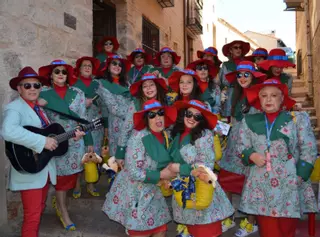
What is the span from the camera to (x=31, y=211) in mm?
3162

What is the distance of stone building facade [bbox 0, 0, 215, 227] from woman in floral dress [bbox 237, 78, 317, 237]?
2.68 metres

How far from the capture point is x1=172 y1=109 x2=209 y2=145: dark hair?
2809 mm

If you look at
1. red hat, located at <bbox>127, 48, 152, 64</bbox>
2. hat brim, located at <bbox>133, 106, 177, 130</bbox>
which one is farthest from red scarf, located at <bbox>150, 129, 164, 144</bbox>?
red hat, located at <bbox>127, 48, 152, 64</bbox>

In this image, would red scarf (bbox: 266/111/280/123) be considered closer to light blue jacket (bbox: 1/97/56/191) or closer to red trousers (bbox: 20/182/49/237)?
light blue jacket (bbox: 1/97/56/191)

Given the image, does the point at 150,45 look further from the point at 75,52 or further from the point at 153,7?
the point at 75,52

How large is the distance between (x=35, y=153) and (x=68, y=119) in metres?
0.70

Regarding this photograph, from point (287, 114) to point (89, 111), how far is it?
2.72 meters

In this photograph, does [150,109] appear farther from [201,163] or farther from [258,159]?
[258,159]

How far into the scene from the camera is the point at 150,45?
9422mm

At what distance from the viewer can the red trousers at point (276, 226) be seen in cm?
295

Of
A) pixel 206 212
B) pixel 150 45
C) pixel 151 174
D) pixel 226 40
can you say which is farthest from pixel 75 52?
pixel 226 40

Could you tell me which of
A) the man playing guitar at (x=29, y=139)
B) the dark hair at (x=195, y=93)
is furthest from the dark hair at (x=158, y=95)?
the man playing guitar at (x=29, y=139)

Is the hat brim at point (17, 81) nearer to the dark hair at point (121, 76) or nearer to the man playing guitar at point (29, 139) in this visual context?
the man playing guitar at point (29, 139)

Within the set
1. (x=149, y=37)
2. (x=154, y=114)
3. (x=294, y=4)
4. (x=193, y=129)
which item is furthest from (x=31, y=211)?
(x=294, y=4)
